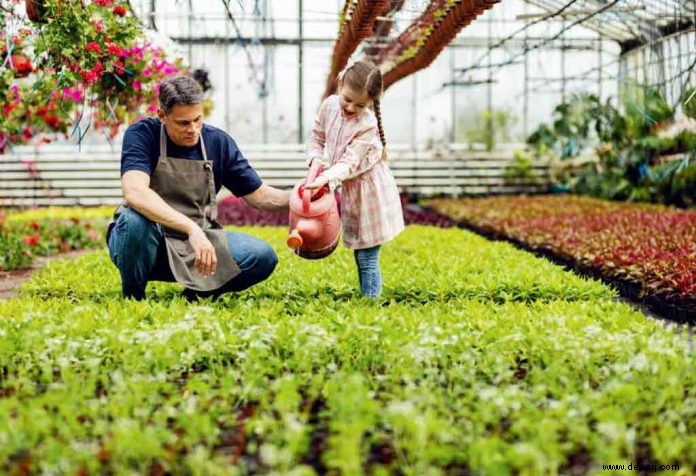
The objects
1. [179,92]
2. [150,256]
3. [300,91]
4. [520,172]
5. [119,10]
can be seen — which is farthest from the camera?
[300,91]

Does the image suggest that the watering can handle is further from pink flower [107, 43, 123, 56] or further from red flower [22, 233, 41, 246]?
red flower [22, 233, 41, 246]

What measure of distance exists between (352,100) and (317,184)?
45 cm

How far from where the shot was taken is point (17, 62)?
596 centimetres

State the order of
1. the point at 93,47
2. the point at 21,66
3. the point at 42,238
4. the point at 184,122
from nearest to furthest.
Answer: the point at 184,122 < the point at 93,47 < the point at 21,66 < the point at 42,238

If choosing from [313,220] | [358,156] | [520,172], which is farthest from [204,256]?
[520,172]

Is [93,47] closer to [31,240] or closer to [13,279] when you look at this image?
[13,279]

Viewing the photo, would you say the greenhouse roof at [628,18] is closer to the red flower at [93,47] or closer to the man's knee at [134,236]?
the red flower at [93,47]

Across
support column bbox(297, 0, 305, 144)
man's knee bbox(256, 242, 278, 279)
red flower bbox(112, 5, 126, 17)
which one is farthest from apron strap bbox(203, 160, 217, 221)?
support column bbox(297, 0, 305, 144)

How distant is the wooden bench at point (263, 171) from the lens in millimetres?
14266

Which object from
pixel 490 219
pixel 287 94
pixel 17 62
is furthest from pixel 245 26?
pixel 17 62

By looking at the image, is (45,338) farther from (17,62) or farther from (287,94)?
(287,94)

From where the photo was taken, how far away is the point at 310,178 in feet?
13.5

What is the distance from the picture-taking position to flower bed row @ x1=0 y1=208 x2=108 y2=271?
6.99 m

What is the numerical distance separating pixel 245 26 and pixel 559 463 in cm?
1447
